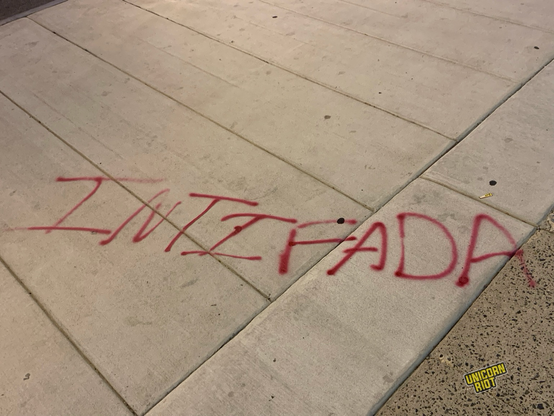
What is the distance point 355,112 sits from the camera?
4188mm

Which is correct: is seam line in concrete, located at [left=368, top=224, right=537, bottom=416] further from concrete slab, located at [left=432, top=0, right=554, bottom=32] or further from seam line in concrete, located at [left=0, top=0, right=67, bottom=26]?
seam line in concrete, located at [left=0, top=0, right=67, bottom=26]

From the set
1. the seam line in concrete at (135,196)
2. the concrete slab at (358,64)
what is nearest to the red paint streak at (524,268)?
the concrete slab at (358,64)

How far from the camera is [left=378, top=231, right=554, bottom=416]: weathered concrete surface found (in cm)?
234

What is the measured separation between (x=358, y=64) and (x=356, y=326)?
288 centimetres

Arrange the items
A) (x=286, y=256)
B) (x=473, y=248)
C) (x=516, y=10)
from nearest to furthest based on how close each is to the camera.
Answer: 1. (x=473, y=248)
2. (x=286, y=256)
3. (x=516, y=10)

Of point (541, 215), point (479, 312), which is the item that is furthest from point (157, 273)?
point (541, 215)

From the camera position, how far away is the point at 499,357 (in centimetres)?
249

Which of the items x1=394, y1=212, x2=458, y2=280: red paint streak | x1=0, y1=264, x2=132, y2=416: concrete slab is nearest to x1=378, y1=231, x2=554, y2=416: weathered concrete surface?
x1=394, y1=212, x2=458, y2=280: red paint streak

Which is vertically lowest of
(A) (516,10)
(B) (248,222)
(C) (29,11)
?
(A) (516,10)

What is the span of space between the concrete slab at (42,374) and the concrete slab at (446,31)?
3.97 meters

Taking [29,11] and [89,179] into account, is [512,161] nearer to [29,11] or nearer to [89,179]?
[89,179]

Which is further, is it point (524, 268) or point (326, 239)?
point (326, 239)

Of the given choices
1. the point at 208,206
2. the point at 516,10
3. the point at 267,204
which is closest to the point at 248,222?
the point at 267,204

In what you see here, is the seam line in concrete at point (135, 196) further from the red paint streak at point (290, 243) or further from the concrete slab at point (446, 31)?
the concrete slab at point (446, 31)
